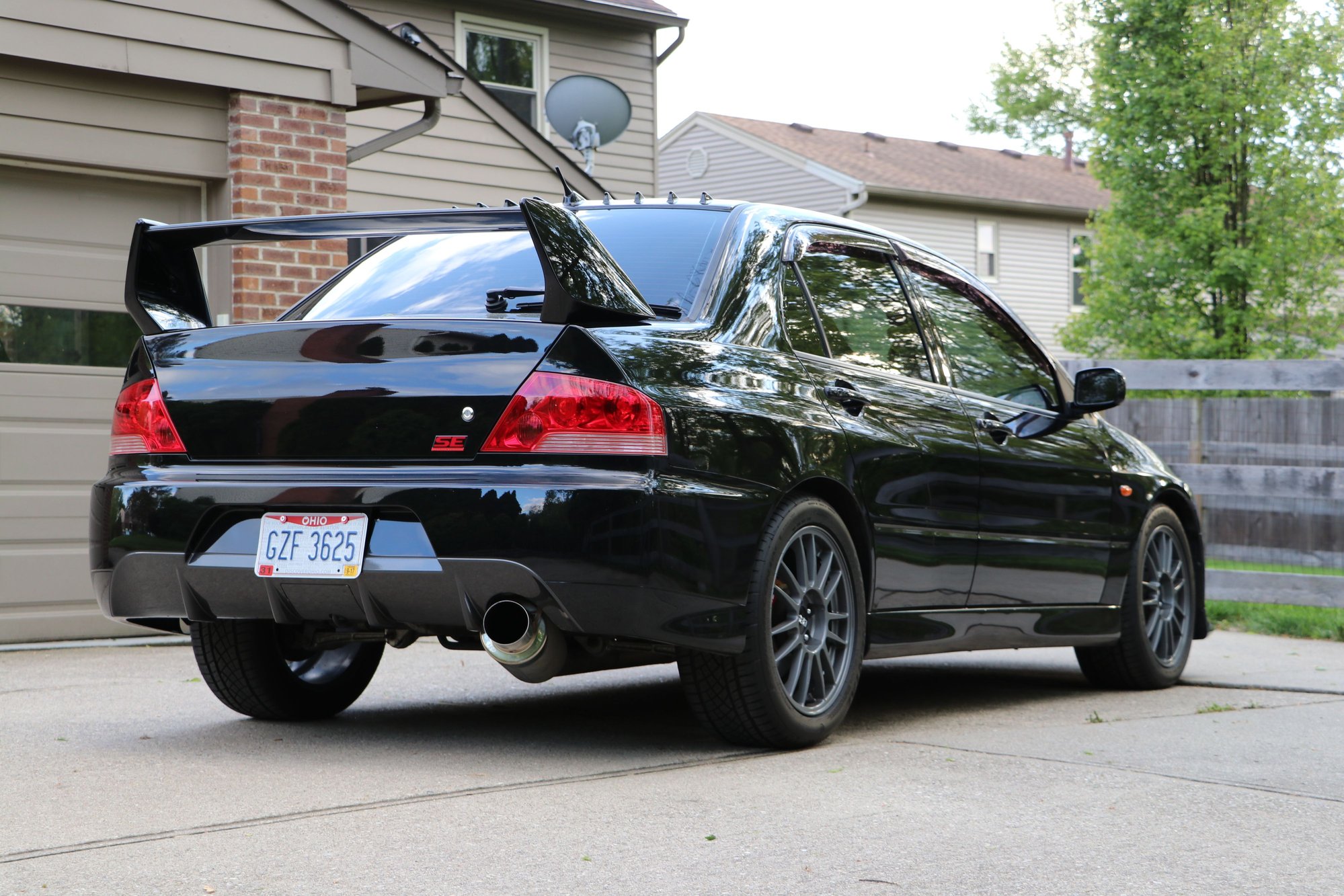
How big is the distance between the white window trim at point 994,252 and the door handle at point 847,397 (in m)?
28.7

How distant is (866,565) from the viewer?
5219 millimetres

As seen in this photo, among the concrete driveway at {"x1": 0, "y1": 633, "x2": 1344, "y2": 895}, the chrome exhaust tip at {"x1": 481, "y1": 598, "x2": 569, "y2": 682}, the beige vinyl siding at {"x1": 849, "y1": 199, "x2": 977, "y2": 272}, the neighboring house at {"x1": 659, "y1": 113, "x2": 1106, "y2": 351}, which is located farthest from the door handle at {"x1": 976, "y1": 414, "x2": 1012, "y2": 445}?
the beige vinyl siding at {"x1": 849, "y1": 199, "x2": 977, "y2": 272}

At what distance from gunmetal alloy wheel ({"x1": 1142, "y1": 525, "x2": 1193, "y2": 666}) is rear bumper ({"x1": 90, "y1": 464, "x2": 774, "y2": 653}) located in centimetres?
282

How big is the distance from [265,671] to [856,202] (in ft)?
86.8

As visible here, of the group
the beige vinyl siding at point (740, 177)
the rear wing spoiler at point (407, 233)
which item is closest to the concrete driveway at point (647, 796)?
the rear wing spoiler at point (407, 233)

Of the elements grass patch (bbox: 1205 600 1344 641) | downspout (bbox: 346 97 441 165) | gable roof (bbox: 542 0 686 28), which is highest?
gable roof (bbox: 542 0 686 28)

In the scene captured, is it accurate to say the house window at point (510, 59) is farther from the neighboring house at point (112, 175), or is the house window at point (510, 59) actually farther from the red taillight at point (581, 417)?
the red taillight at point (581, 417)

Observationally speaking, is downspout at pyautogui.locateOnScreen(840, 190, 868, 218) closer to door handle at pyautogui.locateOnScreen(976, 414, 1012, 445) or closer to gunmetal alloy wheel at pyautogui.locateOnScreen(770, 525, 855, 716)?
door handle at pyautogui.locateOnScreen(976, 414, 1012, 445)

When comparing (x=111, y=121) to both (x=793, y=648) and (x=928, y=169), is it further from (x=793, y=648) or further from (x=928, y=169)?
(x=928, y=169)

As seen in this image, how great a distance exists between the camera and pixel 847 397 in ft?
17.0

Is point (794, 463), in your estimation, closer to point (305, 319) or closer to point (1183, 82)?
point (305, 319)

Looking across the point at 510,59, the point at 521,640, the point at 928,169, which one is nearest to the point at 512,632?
the point at 521,640

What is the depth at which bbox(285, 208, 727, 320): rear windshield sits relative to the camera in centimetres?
495

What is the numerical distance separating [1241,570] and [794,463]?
Result: 624 centimetres
